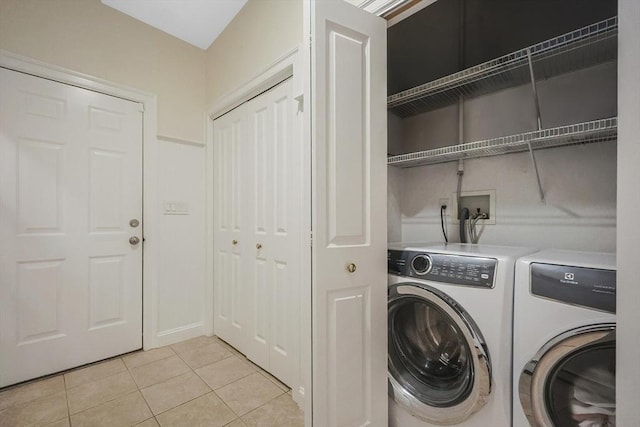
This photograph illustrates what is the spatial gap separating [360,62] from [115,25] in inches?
84.8

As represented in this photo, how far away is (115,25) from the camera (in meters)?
2.12

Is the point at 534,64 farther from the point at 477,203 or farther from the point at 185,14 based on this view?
the point at 185,14

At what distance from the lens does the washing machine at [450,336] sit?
979 mm

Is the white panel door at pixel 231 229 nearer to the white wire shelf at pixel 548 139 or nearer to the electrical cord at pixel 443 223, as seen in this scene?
the white wire shelf at pixel 548 139

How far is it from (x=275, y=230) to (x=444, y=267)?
3.63ft

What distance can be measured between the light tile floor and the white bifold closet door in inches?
6.8

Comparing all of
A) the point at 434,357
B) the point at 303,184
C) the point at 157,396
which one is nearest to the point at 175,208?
the point at 157,396

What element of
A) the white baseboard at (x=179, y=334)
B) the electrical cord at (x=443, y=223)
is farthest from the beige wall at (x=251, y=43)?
the white baseboard at (x=179, y=334)

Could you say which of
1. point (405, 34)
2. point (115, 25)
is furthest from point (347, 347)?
point (115, 25)

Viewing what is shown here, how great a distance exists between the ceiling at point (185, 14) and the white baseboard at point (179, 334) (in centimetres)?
258

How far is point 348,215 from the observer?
114 centimetres

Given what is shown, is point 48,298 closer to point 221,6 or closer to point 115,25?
point 115,25

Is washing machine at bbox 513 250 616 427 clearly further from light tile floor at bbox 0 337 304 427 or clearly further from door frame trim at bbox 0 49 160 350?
door frame trim at bbox 0 49 160 350

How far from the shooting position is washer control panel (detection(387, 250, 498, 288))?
3.38 ft
